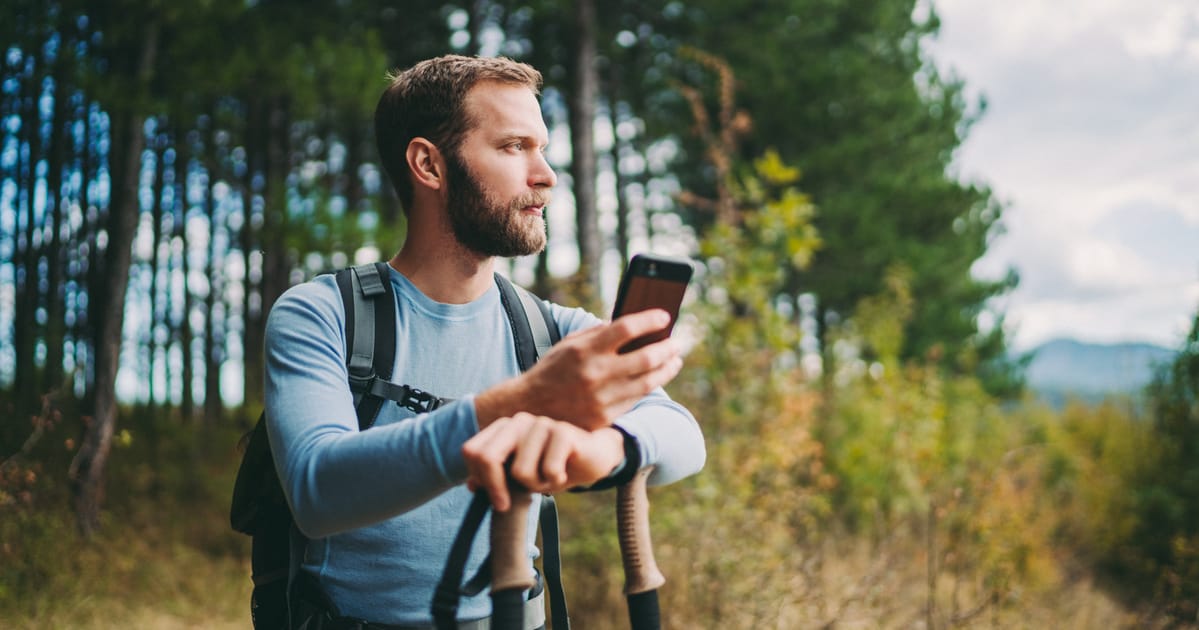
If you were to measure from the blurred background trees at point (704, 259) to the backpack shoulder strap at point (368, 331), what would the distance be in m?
1.09

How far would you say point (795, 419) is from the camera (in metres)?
5.82

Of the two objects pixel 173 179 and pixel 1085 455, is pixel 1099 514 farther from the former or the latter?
pixel 173 179

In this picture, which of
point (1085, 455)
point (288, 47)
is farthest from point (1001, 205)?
point (288, 47)

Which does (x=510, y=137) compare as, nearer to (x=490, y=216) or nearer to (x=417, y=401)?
→ (x=490, y=216)

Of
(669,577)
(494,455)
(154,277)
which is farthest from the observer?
(154,277)

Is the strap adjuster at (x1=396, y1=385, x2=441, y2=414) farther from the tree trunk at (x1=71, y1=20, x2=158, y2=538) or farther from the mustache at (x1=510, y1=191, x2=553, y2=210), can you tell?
the tree trunk at (x1=71, y1=20, x2=158, y2=538)

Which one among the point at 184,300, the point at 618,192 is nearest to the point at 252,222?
the point at 184,300

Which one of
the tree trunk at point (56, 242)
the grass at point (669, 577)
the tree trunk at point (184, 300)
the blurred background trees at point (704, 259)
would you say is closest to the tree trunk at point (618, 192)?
the blurred background trees at point (704, 259)

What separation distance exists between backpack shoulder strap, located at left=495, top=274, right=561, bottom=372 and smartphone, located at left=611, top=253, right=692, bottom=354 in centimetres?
65

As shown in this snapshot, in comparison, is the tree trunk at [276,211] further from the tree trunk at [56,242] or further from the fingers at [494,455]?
the fingers at [494,455]

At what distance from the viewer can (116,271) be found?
23.0ft

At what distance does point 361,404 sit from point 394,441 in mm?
429

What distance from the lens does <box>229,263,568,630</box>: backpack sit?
1.53m

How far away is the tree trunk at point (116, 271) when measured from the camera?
21.8 ft
